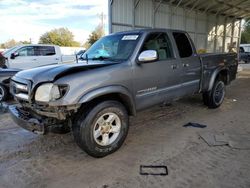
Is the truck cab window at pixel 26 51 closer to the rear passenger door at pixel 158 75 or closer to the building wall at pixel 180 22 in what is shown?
the building wall at pixel 180 22

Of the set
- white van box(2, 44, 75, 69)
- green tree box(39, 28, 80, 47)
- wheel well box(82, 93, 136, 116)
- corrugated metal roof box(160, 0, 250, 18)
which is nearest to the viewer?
wheel well box(82, 93, 136, 116)

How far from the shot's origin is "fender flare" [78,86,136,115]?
293 cm

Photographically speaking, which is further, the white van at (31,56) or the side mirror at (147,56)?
the white van at (31,56)

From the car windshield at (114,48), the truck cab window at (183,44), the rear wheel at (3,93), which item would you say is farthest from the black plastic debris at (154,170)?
the rear wheel at (3,93)

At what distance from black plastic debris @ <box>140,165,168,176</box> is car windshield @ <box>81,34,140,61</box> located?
1.71 m

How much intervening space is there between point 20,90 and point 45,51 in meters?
9.64

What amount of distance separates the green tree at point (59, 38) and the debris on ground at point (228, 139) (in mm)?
49074

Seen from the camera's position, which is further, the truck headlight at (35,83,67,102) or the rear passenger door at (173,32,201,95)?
the rear passenger door at (173,32,201,95)

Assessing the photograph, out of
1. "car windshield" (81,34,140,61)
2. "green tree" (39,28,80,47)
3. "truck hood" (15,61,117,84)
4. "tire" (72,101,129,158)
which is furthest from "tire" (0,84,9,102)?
"green tree" (39,28,80,47)

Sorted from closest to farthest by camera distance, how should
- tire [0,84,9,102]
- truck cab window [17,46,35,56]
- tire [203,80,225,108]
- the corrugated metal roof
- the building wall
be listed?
tire [203,80,225,108], tire [0,84,9,102], truck cab window [17,46,35,56], the building wall, the corrugated metal roof

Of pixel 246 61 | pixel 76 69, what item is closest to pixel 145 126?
pixel 76 69

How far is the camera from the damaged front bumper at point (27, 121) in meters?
2.94

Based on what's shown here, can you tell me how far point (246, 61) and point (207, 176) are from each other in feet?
91.5

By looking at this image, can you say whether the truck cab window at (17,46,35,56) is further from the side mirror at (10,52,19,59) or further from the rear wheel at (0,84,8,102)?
the rear wheel at (0,84,8,102)
